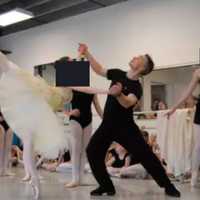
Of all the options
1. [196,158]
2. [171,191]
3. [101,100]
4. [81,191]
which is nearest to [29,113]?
[81,191]

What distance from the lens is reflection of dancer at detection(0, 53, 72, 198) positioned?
11.2 ft

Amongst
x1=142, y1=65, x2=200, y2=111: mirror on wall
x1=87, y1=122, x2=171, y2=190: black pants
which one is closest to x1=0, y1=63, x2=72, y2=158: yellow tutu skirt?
x1=87, y1=122, x2=171, y2=190: black pants

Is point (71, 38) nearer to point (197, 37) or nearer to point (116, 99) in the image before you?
point (197, 37)

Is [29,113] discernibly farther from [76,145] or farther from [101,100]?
[101,100]

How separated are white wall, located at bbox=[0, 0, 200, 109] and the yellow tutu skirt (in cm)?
341

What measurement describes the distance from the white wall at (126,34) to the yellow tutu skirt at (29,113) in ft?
11.2

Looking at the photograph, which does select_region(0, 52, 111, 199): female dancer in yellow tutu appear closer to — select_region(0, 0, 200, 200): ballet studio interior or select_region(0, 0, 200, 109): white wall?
select_region(0, 0, 200, 200): ballet studio interior

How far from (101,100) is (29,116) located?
4077mm

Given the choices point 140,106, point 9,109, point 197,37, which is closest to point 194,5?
point 197,37

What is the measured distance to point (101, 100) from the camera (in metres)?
7.44

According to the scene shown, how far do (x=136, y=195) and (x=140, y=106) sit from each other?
10.4 feet

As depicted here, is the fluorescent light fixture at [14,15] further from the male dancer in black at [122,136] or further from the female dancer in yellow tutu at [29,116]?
the male dancer in black at [122,136]

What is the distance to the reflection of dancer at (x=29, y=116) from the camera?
3.40 meters

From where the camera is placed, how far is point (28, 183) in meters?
4.63
